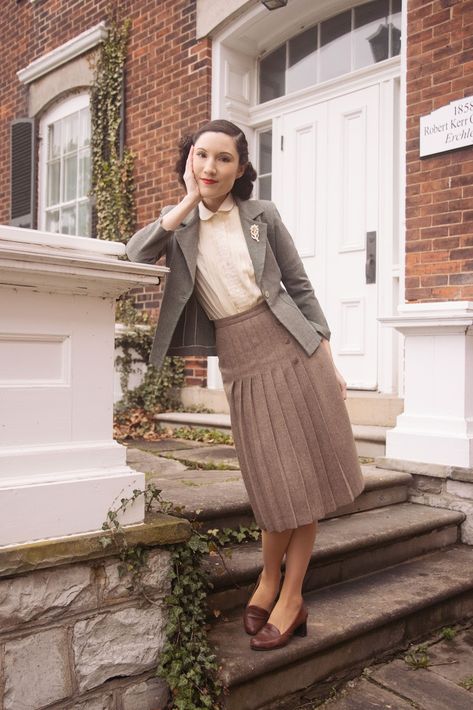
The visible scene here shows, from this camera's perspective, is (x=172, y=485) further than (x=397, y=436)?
No

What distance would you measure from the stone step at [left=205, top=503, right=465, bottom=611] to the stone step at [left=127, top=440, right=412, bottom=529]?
82 mm

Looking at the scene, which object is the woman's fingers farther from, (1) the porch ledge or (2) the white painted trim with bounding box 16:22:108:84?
(2) the white painted trim with bounding box 16:22:108:84

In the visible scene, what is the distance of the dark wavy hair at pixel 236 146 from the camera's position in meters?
2.10

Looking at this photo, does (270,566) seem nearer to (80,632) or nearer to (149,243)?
(80,632)

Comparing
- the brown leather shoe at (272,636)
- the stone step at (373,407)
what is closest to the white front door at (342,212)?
the stone step at (373,407)

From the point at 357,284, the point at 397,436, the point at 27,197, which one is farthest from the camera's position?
the point at 27,197

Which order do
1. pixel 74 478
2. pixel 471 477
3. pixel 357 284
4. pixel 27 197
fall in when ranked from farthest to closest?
pixel 27 197 < pixel 357 284 < pixel 471 477 < pixel 74 478

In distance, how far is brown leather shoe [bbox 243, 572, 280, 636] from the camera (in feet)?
7.48

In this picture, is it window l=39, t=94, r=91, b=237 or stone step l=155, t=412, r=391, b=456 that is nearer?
stone step l=155, t=412, r=391, b=456

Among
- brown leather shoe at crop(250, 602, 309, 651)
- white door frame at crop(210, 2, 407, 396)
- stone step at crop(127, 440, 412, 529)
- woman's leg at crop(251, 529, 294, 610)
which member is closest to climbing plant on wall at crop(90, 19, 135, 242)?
white door frame at crop(210, 2, 407, 396)

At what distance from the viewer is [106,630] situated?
2002mm

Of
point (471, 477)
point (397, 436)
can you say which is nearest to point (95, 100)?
point (397, 436)

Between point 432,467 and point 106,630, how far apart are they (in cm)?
212

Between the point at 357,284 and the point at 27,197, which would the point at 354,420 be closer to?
the point at 357,284
